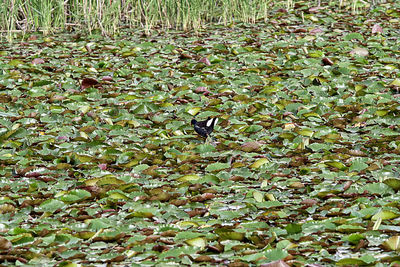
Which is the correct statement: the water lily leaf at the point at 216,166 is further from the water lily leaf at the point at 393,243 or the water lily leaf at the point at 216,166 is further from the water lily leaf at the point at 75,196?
the water lily leaf at the point at 393,243

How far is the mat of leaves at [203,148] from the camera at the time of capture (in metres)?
2.82

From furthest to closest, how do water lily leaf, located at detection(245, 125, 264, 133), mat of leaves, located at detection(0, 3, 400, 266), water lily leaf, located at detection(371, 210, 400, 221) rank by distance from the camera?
water lily leaf, located at detection(245, 125, 264, 133) → water lily leaf, located at detection(371, 210, 400, 221) → mat of leaves, located at detection(0, 3, 400, 266)

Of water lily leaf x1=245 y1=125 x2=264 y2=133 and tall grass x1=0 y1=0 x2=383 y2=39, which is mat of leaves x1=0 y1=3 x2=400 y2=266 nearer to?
water lily leaf x1=245 y1=125 x2=264 y2=133

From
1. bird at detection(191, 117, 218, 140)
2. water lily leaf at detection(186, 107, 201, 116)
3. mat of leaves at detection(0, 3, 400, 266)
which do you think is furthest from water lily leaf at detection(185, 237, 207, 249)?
water lily leaf at detection(186, 107, 201, 116)

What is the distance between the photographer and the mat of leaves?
2.82 metres

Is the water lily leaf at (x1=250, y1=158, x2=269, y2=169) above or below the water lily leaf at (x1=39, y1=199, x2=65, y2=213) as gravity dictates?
above

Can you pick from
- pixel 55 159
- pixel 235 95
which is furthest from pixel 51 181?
pixel 235 95

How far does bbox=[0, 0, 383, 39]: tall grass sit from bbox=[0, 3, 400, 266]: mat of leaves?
0.22m

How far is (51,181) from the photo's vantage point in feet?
11.9

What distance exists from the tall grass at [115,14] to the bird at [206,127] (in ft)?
9.47

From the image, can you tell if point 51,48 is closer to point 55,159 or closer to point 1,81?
point 1,81

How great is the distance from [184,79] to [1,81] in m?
1.61

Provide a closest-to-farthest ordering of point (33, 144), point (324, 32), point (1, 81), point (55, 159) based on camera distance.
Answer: point (55, 159) → point (33, 144) → point (1, 81) → point (324, 32)

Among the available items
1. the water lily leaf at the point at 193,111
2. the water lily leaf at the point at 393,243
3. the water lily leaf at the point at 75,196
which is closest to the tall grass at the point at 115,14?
the water lily leaf at the point at 193,111
